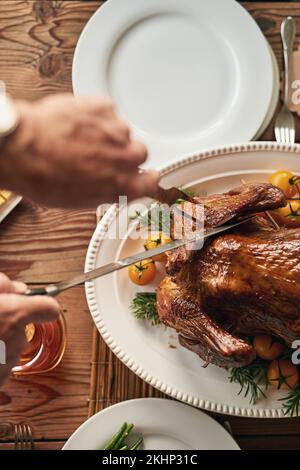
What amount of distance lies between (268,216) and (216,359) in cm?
32

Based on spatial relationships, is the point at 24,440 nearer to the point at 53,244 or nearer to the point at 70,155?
the point at 53,244

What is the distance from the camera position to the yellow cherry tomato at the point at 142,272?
1319 mm

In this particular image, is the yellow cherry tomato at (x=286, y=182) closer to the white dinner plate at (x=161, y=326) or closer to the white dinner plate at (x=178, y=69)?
the white dinner plate at (x=161, y=326)

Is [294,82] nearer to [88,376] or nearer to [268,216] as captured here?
[268,216]

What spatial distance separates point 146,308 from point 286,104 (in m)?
0.61

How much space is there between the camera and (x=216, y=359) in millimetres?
1162

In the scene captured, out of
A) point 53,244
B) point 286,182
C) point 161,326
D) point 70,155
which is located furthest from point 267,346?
point 70,155

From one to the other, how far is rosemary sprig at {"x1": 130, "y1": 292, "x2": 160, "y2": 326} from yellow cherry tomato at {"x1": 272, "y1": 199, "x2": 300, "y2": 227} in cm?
34

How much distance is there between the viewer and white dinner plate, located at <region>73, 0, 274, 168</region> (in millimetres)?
1419

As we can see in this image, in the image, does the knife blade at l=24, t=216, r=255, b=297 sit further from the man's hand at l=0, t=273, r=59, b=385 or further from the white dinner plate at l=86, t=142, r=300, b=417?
the white dinner plate at l=86, t=142, r=300, b=417

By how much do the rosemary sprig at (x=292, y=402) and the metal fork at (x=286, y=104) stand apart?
0.59 meters

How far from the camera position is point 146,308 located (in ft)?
4.42
